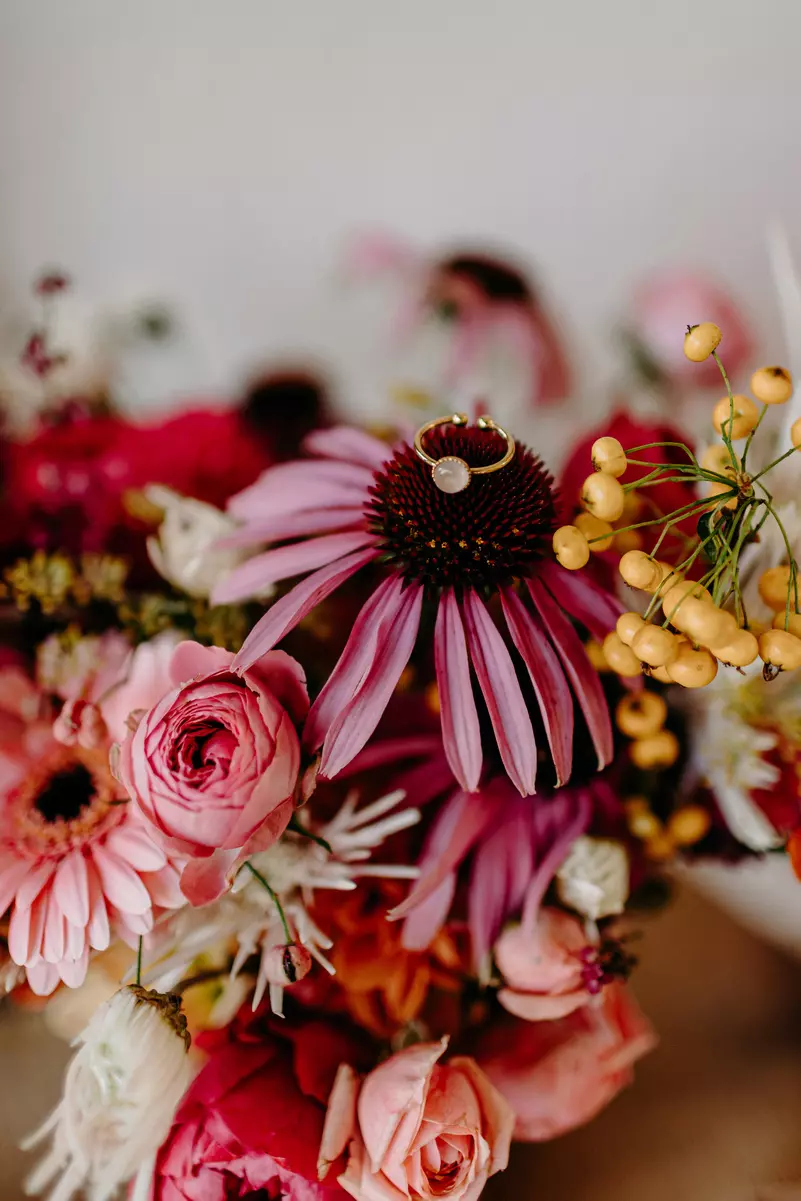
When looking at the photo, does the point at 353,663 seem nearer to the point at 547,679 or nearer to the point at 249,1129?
the point at 547,679

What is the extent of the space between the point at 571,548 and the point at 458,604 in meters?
0.07

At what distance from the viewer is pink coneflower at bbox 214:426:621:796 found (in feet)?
1.27

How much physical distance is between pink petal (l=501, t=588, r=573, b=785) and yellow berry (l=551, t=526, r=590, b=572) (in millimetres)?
41

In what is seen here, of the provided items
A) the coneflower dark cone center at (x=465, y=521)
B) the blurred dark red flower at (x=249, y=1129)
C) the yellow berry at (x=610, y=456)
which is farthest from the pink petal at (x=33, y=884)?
the yellow berry at (x=610, y=456)

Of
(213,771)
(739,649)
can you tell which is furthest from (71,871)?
(739,649)

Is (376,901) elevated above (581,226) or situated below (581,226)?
below

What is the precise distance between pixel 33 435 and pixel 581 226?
1.91ft

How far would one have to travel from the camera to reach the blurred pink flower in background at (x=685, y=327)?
75 centimetres

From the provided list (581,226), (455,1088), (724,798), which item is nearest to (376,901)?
(455,1088)

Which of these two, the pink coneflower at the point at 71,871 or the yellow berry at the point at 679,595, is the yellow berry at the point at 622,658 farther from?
the pink coneflower at the point at 71,871

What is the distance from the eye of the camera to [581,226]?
2.84 feet

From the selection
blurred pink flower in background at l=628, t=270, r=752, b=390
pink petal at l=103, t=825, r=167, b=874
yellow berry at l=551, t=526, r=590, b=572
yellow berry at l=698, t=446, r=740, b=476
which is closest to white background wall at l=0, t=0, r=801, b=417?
blurred pink flower in background at l=628, t=270, r=752, b=390

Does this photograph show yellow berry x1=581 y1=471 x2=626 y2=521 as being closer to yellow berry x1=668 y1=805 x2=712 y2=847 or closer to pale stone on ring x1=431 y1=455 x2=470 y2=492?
pale stone on ring x1=431 y1=455 x2=470 y2=492

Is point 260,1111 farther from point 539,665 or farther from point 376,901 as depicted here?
point 539,665
